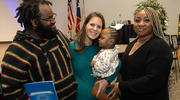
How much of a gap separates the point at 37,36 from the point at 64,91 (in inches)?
24.1

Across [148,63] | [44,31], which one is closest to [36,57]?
[44,31]

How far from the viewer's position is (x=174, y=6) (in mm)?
7328

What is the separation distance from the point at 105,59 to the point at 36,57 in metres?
0.69

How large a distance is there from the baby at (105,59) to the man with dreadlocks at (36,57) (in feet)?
0.90

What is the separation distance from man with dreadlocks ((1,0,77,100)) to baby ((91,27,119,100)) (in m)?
0.27

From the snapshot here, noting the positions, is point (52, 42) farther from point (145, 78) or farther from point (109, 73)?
point (145, 78)

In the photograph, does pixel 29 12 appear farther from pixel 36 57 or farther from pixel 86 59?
pixel 86 59

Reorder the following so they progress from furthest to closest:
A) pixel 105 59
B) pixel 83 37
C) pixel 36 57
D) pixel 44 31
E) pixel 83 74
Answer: pixel 83 37, pixel 83 74, pixel 105 59, pixel 44 31, pixel 36 57

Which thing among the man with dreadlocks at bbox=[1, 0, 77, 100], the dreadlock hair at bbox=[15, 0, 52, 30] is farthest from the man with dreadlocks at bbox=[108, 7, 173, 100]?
the dreadlock hair at bbox=[15, 0, 52, 30]

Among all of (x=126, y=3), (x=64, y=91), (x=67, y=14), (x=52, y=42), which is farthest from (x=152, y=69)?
(x=126, y=3)

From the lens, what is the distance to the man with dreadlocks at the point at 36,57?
1108 mm

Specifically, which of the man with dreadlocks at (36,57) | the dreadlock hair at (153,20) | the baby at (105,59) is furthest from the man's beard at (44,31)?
the dreadlock hair at (153,20)

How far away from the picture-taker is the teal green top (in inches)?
60.2

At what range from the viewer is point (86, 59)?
5.20 feet
